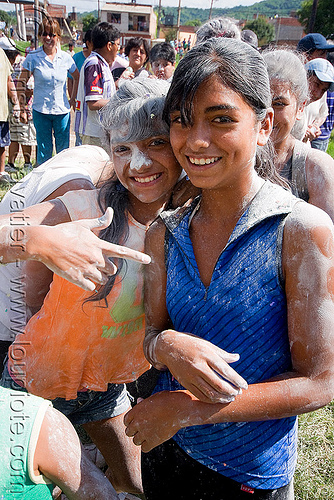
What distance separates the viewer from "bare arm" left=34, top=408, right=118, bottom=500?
1252 mm

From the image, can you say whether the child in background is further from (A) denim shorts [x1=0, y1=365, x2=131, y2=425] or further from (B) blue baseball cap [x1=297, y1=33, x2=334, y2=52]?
(A) denim shorts [x1=0, y1=365, x2=131, y2=425]

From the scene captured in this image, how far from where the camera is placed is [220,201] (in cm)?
136

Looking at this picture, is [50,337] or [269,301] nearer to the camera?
[269,301]

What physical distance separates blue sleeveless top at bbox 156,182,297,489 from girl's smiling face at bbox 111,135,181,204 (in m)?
0.28

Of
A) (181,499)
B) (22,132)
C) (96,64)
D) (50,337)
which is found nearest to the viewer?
(181,499)

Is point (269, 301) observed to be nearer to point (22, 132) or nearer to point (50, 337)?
point (50, 337)

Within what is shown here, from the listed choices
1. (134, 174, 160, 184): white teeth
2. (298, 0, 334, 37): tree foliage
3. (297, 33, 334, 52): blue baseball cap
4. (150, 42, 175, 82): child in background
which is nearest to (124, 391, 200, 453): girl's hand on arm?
(134, 174, 160, 184): white teeth

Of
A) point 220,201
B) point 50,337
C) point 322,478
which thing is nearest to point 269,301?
point 220,201

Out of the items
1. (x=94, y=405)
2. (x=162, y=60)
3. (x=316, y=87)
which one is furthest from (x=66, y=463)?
(x=162, y=60)

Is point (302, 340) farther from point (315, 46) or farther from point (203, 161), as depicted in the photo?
point (315, 46)

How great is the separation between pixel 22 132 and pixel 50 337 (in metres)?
6.15

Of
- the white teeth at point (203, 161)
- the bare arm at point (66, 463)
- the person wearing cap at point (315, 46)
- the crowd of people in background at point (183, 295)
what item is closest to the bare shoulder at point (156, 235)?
the crowd of people in background at point (183, 295)

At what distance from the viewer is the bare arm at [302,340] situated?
1104 millimetres

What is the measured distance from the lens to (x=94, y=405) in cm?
202
